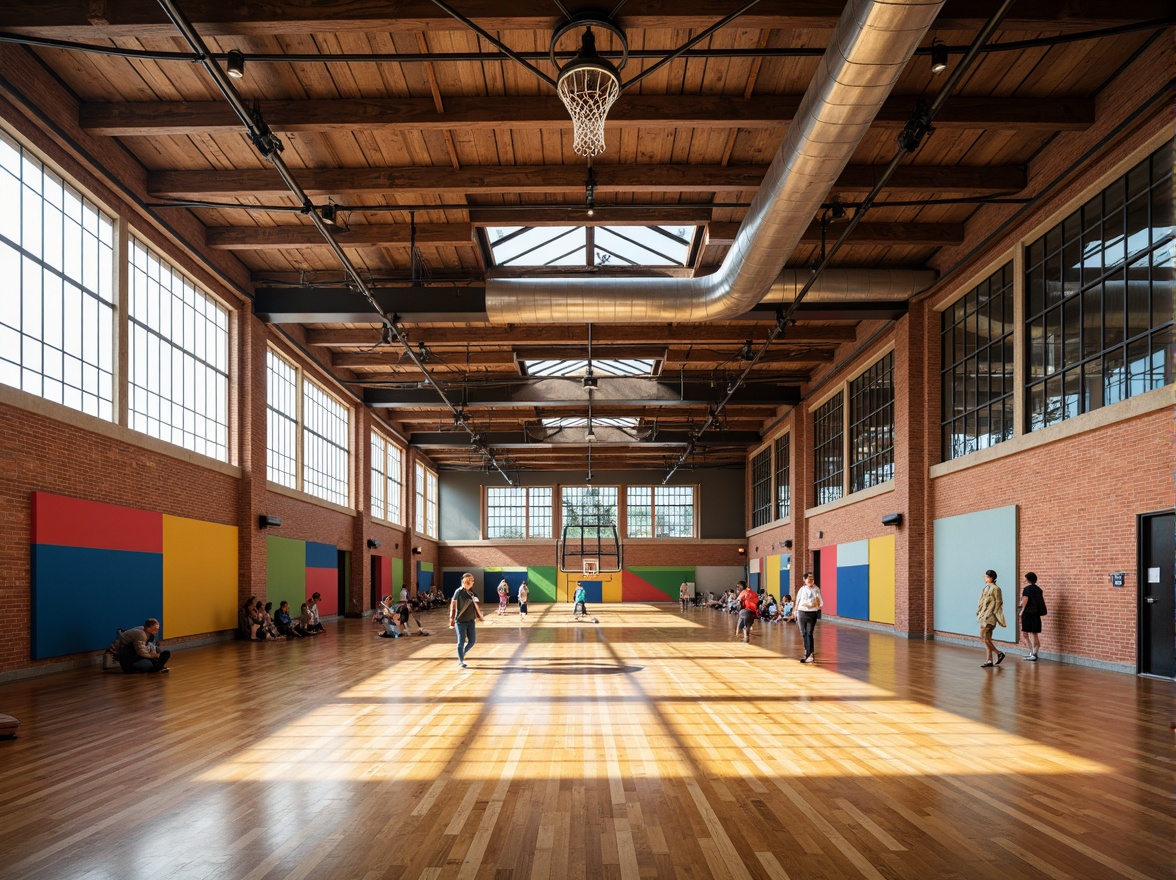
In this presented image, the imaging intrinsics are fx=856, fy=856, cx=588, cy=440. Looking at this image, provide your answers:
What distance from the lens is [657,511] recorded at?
42.0 m

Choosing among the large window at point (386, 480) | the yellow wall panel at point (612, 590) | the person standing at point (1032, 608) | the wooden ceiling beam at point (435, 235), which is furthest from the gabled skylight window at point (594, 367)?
the yellow wall panel at point (612, 590)

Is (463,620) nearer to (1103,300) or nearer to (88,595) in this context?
(88,595)

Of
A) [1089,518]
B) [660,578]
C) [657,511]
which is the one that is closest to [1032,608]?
[1089,518]

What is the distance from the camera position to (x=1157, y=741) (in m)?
6.86

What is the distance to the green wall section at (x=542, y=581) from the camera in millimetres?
41438

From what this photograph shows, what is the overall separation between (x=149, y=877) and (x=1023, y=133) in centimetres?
1297

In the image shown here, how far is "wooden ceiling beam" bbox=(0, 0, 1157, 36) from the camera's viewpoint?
8430 millimetres

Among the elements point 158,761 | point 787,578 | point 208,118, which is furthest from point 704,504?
point 158,761

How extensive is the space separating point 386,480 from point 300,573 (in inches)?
381

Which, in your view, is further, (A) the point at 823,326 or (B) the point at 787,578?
(B) the point at 787,578

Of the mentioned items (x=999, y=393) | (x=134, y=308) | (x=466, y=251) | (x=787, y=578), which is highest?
(x=466, y=251)

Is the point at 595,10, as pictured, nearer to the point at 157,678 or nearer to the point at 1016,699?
the point at 1016,699

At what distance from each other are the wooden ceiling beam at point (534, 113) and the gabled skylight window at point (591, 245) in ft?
13.0

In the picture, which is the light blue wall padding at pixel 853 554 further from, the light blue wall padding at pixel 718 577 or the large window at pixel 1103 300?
the light blue wall padding at pixel 718 577
